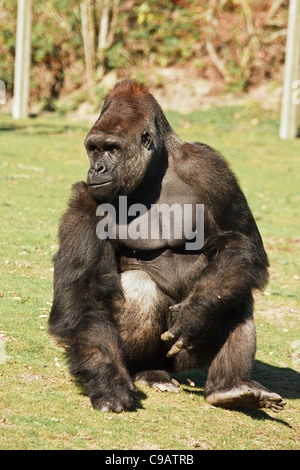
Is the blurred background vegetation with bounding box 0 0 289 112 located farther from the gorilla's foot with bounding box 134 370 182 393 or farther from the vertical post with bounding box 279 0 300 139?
the gorilla's foot with bounding box 134 370 182 393

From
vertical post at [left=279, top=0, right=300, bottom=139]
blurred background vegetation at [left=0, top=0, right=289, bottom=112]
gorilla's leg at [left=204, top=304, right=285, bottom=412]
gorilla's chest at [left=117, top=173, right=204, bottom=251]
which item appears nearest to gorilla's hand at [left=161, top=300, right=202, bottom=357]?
gorilla's leg at [left=204, top=304, right=285, bottom=412]

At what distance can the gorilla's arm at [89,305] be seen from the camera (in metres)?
4.72

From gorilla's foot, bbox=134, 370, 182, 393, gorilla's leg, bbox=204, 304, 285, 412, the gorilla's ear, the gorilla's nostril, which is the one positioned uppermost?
the gorilla's ear

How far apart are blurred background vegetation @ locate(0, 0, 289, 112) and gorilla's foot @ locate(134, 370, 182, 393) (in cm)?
1577

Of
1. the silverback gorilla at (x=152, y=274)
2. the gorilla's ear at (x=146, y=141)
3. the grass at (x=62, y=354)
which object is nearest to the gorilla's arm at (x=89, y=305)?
the silverback gorilla at (x=152, y=274)

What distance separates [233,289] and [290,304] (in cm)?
295

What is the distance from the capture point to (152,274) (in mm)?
5344

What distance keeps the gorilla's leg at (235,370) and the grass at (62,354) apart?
12 cm

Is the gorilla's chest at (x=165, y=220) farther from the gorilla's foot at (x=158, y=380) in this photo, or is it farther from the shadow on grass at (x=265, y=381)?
the shadow on grass at (x=265, y=381)

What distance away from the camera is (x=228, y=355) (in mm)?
5191

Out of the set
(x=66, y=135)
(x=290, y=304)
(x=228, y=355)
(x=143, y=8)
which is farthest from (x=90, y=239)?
(x=143, y=8)

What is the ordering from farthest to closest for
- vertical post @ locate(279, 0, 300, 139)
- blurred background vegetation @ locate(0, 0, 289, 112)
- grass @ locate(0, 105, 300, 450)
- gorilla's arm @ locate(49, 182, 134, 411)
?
blurred background vegetation @ locate(0, 0, 289, 112) → vertical post @ locate(279, 0, 300, 139) → gorilla's arm @ locate(49, 182, 134, 411) → grass @ locate(0, 105, 300, 450)

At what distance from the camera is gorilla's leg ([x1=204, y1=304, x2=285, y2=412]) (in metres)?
4.97

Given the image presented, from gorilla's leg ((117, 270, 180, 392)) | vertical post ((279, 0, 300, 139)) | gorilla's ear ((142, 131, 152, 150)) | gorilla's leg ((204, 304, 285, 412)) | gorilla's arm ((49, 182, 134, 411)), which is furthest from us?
vertical post ((279, 0, 300, 139))
